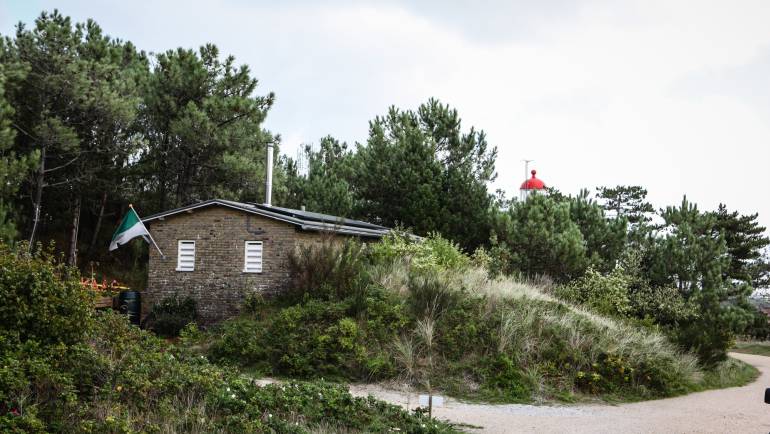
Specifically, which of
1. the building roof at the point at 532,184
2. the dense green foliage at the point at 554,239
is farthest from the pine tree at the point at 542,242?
the building roof at the point at 532,184

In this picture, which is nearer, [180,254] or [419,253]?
[180,254]

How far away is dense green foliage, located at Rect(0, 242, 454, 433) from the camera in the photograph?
6664 millimetres

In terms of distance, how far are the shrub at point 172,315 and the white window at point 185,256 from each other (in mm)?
853

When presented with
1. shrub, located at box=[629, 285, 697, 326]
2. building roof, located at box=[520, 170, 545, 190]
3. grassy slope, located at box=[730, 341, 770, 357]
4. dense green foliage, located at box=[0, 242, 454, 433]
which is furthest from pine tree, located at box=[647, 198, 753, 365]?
dense green foliage, located at box=[0, 242, 454, 433]

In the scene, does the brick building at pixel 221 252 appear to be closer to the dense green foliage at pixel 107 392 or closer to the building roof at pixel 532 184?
the dense green foliage at pixel 107 392

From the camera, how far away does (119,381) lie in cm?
741

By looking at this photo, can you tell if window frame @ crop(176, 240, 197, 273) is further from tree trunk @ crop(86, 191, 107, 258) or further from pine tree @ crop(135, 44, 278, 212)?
tree trunk @ crop(86, 191, 107, 258)

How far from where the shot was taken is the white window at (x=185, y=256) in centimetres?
1881

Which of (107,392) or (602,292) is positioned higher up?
(602,292)

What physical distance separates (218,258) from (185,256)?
1.11 metres

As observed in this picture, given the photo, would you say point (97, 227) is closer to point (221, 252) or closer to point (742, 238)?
point (221, 252)

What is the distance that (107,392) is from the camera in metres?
7.08

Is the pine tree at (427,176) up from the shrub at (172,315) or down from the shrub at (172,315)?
up

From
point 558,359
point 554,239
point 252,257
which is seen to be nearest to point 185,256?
point 252,257
